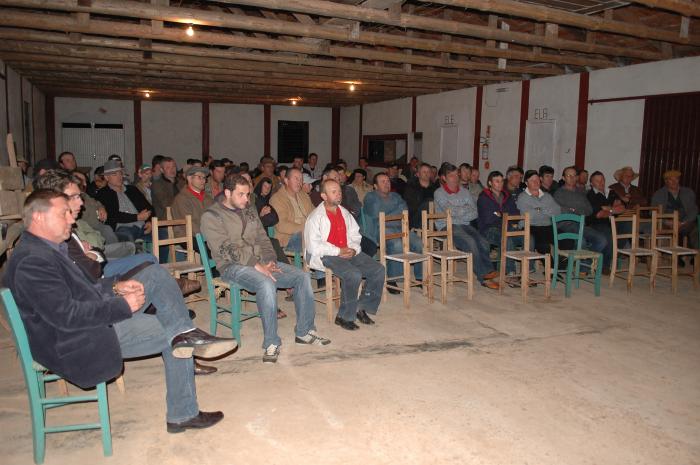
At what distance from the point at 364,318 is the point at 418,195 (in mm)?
2481

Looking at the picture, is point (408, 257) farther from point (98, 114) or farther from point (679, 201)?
point (98, 114)

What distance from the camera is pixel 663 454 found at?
271cm

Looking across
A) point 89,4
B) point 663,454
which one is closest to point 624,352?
point 663,454

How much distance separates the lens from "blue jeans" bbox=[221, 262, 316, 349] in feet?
12.5

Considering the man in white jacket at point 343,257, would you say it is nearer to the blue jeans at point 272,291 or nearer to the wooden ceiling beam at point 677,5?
the blue jeans at point 272,291

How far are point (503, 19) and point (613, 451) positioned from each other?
238 inches

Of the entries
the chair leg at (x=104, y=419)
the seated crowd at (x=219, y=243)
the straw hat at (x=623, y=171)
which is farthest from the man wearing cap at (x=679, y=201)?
the chair leg at (x=104, y=419)

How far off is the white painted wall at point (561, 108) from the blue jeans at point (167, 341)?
25.6ft

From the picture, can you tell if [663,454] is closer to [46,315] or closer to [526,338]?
[526,338]

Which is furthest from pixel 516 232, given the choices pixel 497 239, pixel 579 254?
pixel 579 254

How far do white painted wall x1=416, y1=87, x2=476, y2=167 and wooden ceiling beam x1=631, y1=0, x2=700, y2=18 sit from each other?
5877mm

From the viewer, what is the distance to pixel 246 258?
4.09 meters

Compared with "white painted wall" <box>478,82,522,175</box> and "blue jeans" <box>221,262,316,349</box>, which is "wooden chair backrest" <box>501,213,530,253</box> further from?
"white painted wall" <box>478,82,522,175</box>

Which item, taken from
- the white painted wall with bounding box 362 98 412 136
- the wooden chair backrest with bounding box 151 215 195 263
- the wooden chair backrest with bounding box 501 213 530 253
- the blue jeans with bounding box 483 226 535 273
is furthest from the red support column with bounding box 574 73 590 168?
the wooden chair backrest with bounding box 151 215 195 263
